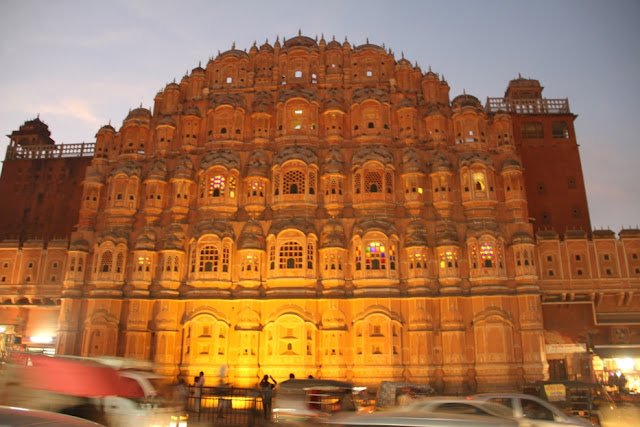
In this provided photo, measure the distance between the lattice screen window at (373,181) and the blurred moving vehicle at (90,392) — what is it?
20123mm

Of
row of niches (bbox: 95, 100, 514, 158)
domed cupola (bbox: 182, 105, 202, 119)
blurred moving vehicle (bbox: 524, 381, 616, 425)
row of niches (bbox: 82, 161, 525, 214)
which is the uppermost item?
domed cupola (bbox: 182, 105, 202, 119)

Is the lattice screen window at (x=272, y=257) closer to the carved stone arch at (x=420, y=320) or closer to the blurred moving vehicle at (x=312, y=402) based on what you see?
the carved stone arch at (x=420, y=320)

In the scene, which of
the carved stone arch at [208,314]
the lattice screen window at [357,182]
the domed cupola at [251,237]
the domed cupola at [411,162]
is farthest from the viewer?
the lattice screen window at [357,182]

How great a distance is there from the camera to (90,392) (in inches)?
549

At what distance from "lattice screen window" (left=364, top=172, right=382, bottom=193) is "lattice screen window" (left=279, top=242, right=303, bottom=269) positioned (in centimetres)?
562

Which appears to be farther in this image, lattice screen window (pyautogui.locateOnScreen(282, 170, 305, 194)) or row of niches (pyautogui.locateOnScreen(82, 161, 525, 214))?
lattice screen window (pyautogui.locateOnScreen(282, 170, 305, 194))

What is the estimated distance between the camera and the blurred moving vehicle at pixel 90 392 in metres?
13.6

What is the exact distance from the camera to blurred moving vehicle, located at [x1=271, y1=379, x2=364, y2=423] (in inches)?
656

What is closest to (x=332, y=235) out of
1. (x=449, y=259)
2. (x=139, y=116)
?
(x=449, y=259)

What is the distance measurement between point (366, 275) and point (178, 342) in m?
11.4

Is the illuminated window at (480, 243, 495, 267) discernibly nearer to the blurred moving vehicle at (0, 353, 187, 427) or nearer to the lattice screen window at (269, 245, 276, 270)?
the lattice screen window at (269, 245, 276, 270)

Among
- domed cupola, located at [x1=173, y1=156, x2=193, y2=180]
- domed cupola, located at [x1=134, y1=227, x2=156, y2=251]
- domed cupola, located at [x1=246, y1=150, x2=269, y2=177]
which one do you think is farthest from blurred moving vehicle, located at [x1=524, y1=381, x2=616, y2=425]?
domed cupola, located at [x1=173, y1=156, x2=193, y2=180]

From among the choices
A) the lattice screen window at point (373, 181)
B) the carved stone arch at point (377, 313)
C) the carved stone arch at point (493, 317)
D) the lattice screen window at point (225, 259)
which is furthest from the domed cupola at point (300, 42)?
the carved stone arch at point (493, 317)

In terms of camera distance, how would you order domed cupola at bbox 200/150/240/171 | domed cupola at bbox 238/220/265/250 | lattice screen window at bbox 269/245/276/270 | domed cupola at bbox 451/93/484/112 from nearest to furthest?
lattice screen window at bbox 269/245/276/270 < domed cupola at bbox 238/220/265/250 < domed cupola at bbox 200/150/240/171 < domed cupola at bbox 451/93/484/112
